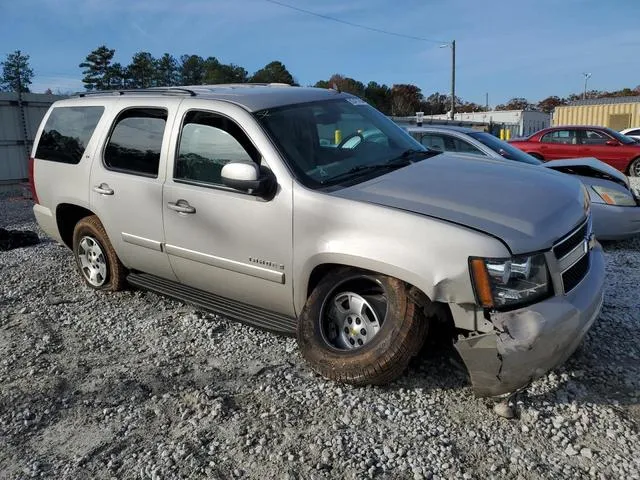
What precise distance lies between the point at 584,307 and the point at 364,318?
48.4 inches

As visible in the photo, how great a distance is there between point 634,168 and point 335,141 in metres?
14.0

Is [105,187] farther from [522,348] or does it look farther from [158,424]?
[522,348]

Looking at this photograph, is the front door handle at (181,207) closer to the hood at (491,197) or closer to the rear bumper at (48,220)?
the hood at (491,197)

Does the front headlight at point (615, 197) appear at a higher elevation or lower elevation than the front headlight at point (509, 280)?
lower

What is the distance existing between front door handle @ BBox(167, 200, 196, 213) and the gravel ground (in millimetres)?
953

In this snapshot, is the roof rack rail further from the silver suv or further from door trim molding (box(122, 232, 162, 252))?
door trim molding (box(122, 232, 162, 252))

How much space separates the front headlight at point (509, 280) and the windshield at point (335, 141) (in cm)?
113

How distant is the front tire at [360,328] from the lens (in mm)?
3205

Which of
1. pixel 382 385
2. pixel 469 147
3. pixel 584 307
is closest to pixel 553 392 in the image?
pixel 584 307

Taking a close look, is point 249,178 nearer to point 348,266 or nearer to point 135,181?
point 348,266

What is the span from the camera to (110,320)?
474cm

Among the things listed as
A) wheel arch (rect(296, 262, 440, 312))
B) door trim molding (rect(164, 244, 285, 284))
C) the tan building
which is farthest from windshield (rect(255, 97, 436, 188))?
the tan building

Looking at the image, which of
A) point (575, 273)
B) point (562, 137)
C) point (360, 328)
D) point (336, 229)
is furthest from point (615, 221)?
point (562, 137)

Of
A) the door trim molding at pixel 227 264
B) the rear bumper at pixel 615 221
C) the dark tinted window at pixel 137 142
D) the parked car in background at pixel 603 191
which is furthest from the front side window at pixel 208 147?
the rear bumper at pixel 615 221
